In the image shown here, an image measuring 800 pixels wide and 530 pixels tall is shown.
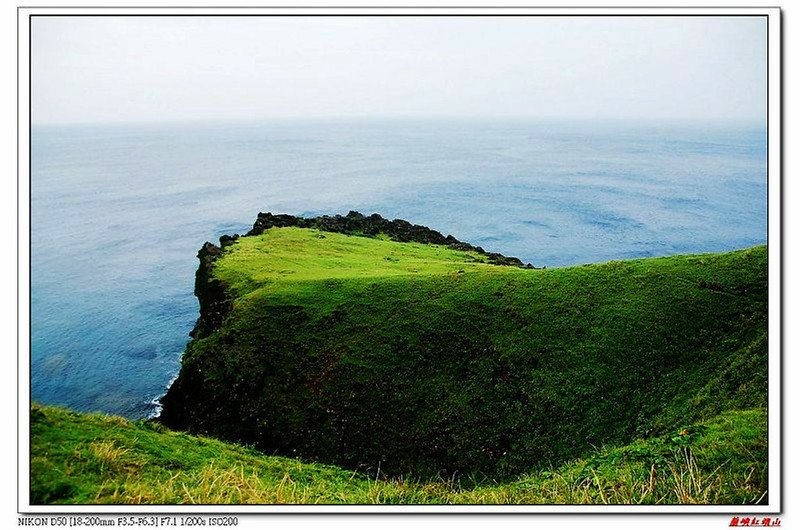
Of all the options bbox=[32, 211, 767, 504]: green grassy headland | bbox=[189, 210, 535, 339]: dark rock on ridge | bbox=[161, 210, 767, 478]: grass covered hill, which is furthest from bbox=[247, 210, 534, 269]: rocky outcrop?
bbox=[161, 210, 767, 478]: grass covered hill

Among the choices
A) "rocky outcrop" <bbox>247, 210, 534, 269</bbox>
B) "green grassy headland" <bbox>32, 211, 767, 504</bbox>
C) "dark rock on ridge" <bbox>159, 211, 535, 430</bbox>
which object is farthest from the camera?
"rocky outcrop" <bbox>247, 210, 534, 269</bbox>

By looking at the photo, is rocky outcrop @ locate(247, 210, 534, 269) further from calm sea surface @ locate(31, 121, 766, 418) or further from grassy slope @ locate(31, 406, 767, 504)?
grassy slope @ locate(31, 406, 767, 504)

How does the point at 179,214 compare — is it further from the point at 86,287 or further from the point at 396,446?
the point at 396,446

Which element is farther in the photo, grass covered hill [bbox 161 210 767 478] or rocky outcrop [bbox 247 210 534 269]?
rocky outcrop [bbox 247 210 534 269]

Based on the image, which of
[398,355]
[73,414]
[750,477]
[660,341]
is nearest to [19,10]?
[73,414]

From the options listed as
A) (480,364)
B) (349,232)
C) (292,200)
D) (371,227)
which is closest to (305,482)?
(480,364)

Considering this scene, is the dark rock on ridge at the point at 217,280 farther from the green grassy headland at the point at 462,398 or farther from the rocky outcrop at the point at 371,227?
the green grassy headland at the point at 462,398

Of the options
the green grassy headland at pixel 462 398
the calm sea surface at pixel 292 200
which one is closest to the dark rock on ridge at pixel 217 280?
the green grassy headland at pixel 462 398
